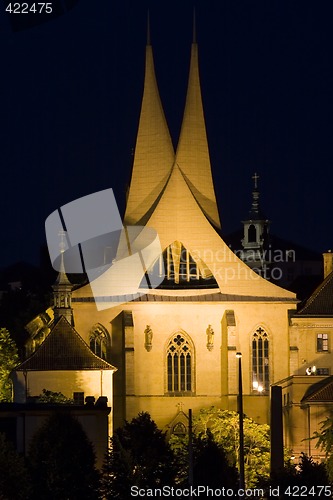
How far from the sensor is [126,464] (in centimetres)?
9294

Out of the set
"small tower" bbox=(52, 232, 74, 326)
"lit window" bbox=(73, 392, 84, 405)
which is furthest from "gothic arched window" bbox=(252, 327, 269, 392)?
"lit window" bbox=(73, 392, 84, 405)

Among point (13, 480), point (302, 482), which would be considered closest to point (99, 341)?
point (13, 480)

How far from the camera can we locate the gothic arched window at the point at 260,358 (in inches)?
5182

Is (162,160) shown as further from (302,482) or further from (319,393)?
(302,482)

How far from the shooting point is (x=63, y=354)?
416 ft

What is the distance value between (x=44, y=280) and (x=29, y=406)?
95913 millimetres

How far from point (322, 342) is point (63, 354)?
561 inches

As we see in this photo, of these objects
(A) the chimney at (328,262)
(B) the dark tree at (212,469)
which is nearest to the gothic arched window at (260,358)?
(A) the chimney at (328,262)

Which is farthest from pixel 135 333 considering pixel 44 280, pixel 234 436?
pixel 44 280

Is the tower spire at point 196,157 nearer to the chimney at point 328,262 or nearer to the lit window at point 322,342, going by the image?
the chimney at point 328,262

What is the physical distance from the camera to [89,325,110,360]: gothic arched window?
132 m

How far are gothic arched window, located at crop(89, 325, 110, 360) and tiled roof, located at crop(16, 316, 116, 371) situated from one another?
12.0 ft

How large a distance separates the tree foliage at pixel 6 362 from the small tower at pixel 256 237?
50.6ft

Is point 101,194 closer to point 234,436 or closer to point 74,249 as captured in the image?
point 74,249
